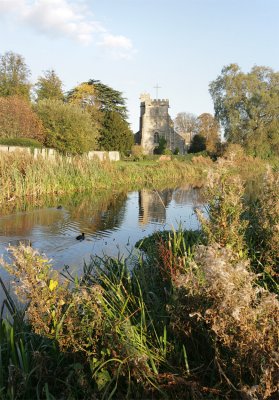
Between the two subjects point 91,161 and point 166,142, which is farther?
point 166,142

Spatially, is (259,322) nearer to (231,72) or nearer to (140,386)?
(140,386)

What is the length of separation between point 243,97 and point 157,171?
20353mm

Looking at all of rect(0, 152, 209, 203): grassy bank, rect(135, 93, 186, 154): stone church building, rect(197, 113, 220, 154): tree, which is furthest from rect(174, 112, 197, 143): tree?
rect(0, 152, 209, 203): grassy bank

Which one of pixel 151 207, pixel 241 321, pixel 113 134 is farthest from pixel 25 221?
pixel 113 134

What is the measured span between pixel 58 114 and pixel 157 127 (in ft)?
119

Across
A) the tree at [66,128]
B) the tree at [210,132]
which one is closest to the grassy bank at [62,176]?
the tree at [66,128]

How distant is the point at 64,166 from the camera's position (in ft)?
65.0

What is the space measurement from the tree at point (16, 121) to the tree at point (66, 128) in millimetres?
1231

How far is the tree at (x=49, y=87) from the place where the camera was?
52031mm

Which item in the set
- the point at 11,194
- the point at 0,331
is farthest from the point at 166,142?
the point at 0,331

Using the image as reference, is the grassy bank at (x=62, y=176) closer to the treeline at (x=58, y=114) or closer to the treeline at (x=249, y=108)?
the treeline at (x=58, y=114)

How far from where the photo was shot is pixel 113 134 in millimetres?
44656

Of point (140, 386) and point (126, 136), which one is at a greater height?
point (126, 136)

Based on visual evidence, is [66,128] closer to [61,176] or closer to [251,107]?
[61,176]
